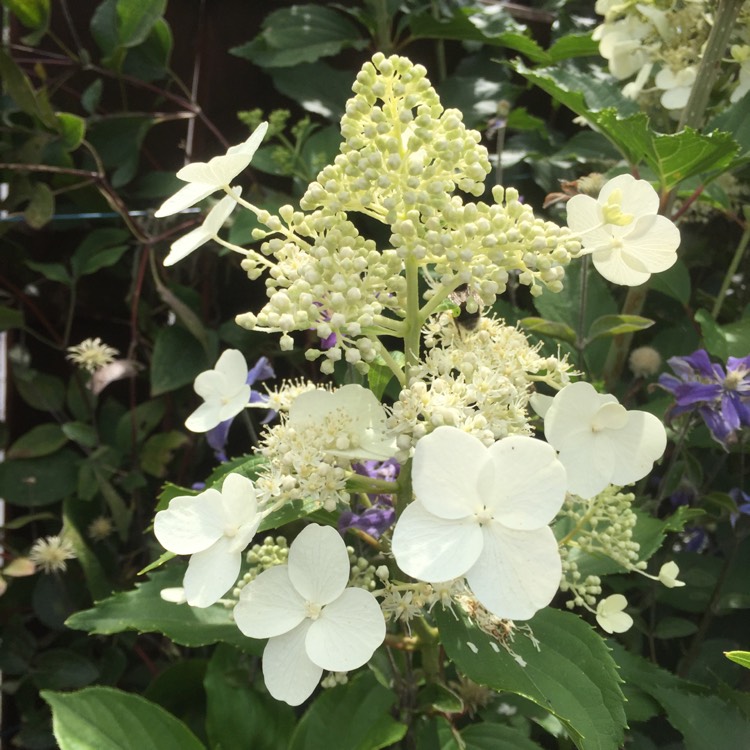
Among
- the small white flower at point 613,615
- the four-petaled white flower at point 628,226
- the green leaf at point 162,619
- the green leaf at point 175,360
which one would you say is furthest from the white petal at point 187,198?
the green leaf at point 175,360

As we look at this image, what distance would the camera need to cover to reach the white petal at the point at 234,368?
69 centimetres

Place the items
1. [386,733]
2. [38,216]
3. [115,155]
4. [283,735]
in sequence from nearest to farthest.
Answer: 1. [386,733]
2. [283,735]
3. [38,216]
4. [115,155]

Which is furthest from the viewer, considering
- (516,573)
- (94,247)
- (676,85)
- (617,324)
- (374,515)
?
(94,247)

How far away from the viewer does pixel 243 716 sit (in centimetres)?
81

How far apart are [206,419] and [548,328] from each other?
0.36 meters

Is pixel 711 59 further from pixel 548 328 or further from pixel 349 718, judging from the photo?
pixel 349 718

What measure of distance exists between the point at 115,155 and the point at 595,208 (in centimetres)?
92

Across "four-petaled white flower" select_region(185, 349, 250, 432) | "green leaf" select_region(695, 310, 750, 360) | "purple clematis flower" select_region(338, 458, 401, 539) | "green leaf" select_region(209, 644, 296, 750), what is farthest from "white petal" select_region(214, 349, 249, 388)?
"green leaf" select_region(695, 310, 750, 360)

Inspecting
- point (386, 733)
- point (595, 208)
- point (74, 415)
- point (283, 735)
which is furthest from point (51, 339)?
point (595, 208)

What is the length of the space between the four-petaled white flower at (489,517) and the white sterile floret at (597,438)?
78 mm

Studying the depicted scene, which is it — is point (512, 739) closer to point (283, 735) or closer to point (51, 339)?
point (283, 735)

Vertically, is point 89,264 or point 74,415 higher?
point 89,264

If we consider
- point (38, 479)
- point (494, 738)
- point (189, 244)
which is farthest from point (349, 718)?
point (38, 479)

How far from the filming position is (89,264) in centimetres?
116
